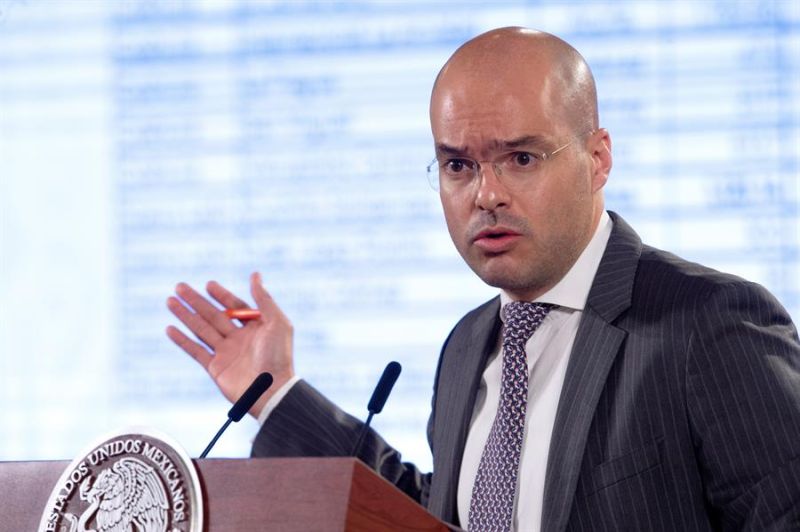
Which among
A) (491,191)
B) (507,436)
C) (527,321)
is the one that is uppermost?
(491,191)

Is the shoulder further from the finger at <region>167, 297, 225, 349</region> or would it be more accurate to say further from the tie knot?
the finger at <region>167, 297, 225, 349</region>

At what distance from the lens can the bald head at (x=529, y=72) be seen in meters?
2.36

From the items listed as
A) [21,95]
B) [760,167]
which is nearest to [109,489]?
[760,167]

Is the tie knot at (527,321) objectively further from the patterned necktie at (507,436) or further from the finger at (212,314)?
the finger at (212,314)

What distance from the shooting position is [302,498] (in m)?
1.54

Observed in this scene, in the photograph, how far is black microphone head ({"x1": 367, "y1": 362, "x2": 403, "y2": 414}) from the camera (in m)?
2.15

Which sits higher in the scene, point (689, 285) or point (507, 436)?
point (689, 285)

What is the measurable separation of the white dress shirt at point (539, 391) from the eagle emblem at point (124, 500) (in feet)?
2.73

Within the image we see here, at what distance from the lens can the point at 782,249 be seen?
10.9ft

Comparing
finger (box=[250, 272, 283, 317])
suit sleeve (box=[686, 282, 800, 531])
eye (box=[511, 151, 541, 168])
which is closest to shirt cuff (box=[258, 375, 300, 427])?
finger (box=[250, 272, 283, 317])

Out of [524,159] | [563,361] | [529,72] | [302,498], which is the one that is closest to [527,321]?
[563,361]

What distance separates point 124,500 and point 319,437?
1.03 metres

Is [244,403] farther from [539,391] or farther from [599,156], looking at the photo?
[599,156]

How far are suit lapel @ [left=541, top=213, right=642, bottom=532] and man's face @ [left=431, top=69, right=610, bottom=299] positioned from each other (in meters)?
0.11
